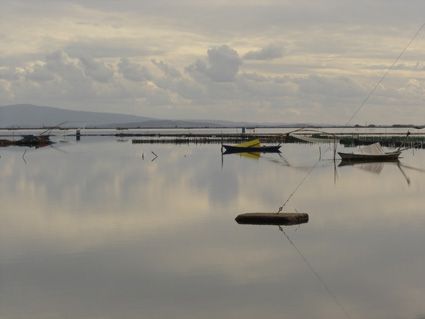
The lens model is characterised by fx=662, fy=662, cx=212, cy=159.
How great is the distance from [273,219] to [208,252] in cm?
501

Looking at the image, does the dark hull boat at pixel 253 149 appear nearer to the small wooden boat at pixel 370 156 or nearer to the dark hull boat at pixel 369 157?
the small wooden boat at pixel 370 156

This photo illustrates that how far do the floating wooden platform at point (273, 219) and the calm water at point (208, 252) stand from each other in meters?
0.51

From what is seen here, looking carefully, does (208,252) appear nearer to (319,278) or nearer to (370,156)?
(319,278)

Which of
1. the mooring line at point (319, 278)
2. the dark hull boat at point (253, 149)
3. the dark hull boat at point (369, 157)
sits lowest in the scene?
the dark hull boat at point (253, 149)

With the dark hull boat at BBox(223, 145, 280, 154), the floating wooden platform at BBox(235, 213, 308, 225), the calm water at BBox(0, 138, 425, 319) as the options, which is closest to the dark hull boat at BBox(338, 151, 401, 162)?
the calm water at BBox(0, 138, 425, 319)

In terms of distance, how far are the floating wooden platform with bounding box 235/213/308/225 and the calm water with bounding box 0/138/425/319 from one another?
508 mm

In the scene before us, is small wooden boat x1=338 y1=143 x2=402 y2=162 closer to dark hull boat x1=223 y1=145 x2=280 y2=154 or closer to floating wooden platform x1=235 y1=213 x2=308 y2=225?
dark hull boat x1=223 y1=145 x2=280 y2=154

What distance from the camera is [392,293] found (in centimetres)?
1750

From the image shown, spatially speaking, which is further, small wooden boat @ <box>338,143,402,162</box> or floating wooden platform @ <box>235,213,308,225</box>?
small wooden boat @ <box>338,143,402,162</box>

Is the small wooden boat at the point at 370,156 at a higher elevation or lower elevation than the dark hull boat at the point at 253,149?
higher

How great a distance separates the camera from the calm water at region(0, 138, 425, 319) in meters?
16.9

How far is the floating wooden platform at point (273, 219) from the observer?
89.9 feet

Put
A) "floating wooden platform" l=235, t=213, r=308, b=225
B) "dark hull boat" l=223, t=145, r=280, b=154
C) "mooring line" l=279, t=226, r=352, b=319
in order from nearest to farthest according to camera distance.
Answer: "mooring line" l=279, t=226, r=352, b=319 → "floating wooden platform" l=235, t=213, r=308, b=225 → "dark hull boat" l=223, t=145, r=280, b=154

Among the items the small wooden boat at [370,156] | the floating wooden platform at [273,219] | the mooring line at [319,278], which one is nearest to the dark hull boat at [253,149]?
the small wooden boat at [370,156]
